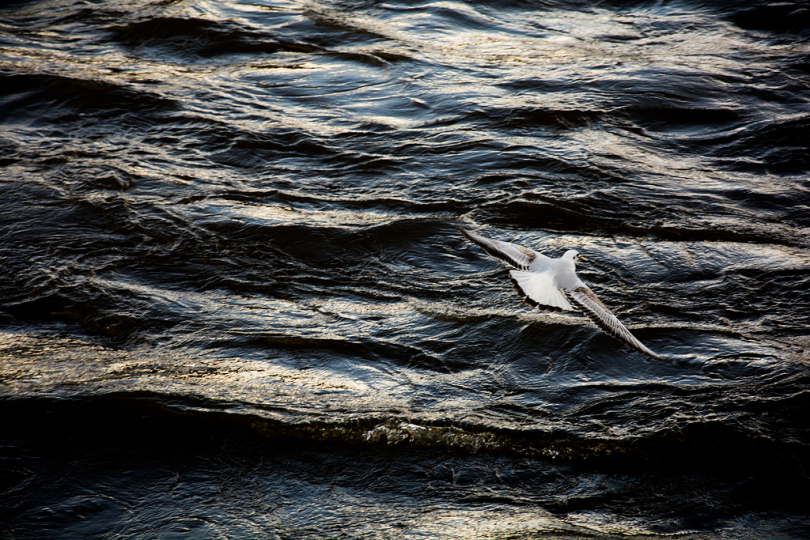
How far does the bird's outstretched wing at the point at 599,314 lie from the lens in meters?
3.89

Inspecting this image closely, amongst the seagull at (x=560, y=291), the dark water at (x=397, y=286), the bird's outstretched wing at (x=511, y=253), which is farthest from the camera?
the bird's outstretched wing at (x=511, y=253)

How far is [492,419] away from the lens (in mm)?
3906

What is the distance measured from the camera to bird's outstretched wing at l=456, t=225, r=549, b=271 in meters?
4.55

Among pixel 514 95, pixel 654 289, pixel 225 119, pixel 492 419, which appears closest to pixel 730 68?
pixel 514 95

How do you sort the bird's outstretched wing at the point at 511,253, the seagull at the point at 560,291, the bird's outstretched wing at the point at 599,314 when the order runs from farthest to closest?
the bird's outstretched wing at the point at 511,253, the seagull at the point at 560,291, the bird's outstretched wing at the point at 599,314

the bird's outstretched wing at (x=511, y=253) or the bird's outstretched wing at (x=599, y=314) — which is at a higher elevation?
the bird's outstretched wing at (x=511, y=253)

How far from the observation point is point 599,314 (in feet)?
13.5

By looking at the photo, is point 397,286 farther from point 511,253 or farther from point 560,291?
point 560,291

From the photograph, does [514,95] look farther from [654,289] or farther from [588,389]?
[588,389]

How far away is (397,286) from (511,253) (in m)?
0.94

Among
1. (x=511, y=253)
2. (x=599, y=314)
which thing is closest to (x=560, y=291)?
(x=599, y=314)

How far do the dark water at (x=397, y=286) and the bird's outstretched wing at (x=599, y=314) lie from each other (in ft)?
1.39

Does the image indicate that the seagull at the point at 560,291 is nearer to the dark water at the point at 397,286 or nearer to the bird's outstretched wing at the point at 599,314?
the bird's outstretched wing at the point at 599,314

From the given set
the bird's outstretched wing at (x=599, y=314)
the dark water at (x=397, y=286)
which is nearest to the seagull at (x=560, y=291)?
the bird's outstretched wing at (x=599, y=314)
